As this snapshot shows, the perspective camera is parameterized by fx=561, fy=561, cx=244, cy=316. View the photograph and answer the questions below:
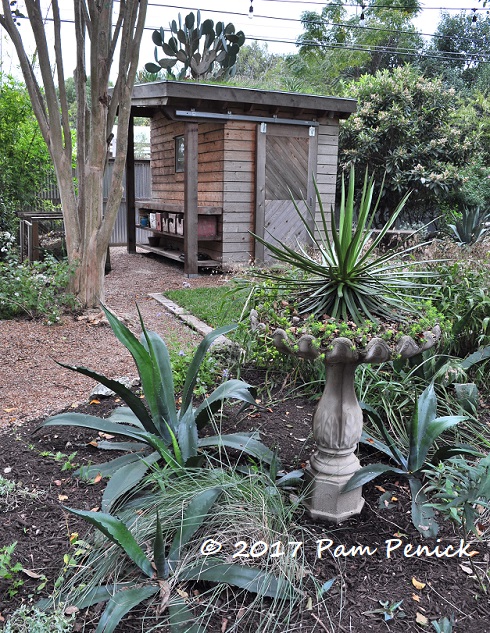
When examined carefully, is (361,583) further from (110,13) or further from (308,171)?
(308,171)

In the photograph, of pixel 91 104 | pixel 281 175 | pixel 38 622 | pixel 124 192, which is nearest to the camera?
pixel 38 622

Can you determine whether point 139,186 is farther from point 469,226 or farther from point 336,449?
point 336,449

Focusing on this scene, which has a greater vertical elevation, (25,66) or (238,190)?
(25,66)

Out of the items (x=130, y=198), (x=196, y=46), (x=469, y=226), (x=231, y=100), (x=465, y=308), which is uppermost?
(x=196, y=46)

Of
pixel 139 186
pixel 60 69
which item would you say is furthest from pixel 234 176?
pixel 139 186

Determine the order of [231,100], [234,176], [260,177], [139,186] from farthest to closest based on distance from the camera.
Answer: [139,186] → [260,177] → [234,176] → [231,100]

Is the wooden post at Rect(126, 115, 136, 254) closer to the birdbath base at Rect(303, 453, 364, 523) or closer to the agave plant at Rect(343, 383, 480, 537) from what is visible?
the agave plant at Rect(343, 383, 480, 537)

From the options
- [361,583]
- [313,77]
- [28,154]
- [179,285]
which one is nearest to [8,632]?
[361,583]

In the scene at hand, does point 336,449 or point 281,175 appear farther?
point 281,175

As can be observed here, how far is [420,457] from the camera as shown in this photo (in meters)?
2.64

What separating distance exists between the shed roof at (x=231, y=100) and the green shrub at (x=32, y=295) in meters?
4.14

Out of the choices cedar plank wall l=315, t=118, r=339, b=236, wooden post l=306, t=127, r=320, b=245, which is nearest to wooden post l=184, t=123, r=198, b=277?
wooden post l=306, t=127, r=320, b=245

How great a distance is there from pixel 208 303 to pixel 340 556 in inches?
196

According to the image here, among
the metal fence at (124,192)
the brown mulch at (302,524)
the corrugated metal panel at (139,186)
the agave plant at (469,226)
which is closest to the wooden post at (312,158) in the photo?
the agave plant at (469,226)
